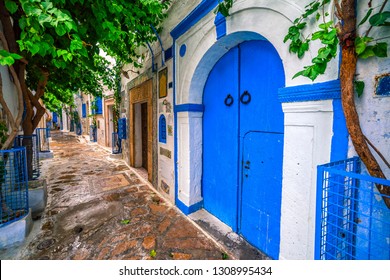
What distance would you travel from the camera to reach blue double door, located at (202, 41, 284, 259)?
229cm

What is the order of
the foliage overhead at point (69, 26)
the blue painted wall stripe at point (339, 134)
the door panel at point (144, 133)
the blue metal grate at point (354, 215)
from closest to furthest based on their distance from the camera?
1. the blue metal grate at point (354, 215)
2. the blue painted wall stripe at point (339, 134)
3. the foliage overhead at point (69, 26)
4. the door panel at point (144, 133)

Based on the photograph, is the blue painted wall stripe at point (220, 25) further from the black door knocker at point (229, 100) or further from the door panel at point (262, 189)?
the door panel at point (262, 189)

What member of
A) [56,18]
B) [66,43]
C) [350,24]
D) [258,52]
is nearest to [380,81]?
[350,24]

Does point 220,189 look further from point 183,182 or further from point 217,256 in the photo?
point 217,256

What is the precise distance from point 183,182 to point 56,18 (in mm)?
2982

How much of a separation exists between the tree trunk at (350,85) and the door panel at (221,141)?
4.88 feet

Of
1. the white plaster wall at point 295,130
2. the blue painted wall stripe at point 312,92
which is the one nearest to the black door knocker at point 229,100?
the white plaster wall at point 295,130

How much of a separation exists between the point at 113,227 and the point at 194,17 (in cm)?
373

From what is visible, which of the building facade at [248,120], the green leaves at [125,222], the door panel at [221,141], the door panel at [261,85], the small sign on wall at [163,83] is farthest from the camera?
the small sign on wall at [163,83]

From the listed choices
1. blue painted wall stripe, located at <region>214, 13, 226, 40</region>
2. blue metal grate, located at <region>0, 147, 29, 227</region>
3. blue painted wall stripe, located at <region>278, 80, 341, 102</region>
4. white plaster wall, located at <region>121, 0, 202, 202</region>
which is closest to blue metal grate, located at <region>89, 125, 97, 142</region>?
white plaster wall, located at <region>121, 0, 202, 202</region>

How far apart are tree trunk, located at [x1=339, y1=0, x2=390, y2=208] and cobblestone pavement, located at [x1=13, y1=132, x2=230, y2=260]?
1978mm

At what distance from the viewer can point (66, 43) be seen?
106 inches

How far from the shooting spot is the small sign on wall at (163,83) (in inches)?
158

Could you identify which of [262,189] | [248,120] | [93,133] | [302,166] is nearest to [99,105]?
[93,133]
